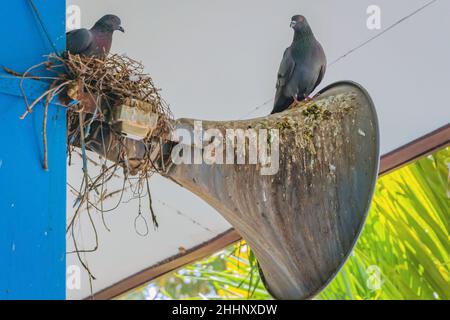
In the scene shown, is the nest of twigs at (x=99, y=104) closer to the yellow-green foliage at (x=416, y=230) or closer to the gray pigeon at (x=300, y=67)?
the gray pigeon at (x=300, y=67)

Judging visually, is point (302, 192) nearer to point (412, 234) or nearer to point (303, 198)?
point (303, 198)

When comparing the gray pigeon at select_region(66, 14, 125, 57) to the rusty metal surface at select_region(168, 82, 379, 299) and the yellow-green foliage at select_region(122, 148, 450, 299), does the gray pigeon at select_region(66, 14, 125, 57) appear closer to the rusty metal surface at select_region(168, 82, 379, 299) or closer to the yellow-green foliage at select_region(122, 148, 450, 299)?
the rusty metal surface at select_region(168, 82, 379, 299)

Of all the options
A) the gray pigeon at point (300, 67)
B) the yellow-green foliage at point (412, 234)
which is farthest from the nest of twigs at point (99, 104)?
the yellow-green foliage at point (412, 234)

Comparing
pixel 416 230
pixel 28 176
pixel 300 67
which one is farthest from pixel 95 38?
pixel 416 230

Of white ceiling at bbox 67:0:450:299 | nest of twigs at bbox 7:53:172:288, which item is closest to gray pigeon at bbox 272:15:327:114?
white ceiling at bbox 67:0:450:299

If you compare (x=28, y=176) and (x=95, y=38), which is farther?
(x=95, y=38)

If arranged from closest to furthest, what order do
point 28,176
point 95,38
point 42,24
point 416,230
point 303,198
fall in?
point 28,176 → point 42,24 → point 303,198 → point 95,38 → point 416,230

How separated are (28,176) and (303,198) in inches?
40.9

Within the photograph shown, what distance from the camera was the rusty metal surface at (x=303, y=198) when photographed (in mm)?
3311

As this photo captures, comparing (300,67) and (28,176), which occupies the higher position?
(300,67)

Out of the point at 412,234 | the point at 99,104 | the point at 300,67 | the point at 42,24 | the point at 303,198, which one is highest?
the point at 300,67

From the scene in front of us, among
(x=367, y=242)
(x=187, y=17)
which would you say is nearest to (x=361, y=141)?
(x=187, y=17)

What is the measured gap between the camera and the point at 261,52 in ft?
16.4
